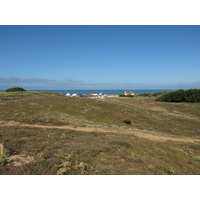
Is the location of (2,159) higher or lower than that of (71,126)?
higher

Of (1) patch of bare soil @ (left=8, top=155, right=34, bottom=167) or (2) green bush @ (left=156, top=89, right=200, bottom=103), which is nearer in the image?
(1) patch of bare soil @ (left=8, top=155, right=34, bottom=167)

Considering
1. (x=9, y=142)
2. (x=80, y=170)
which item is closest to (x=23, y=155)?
(x=9, y=142)

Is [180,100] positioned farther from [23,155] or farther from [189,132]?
[23,155]

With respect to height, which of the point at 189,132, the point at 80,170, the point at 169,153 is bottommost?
the point at 189,132

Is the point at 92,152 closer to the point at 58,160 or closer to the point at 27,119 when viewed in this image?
the point at 58,160

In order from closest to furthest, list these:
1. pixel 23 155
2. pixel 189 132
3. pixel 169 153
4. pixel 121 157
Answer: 1. pixel 23 155
2. pixel 121 157
3. pixel 169 153
4. pixel 189 132

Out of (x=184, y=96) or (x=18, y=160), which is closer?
(x=18, y=160)

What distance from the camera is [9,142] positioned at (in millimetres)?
8273

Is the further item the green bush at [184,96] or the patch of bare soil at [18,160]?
the green bush at [184,96]

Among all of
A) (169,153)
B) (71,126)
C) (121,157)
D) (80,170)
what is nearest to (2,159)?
(80,170)

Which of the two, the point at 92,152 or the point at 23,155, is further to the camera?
the point at 92,152

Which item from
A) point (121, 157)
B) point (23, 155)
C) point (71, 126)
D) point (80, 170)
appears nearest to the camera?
point (80, 170)

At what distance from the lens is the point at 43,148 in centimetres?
762

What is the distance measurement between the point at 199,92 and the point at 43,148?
6478 centimetres
